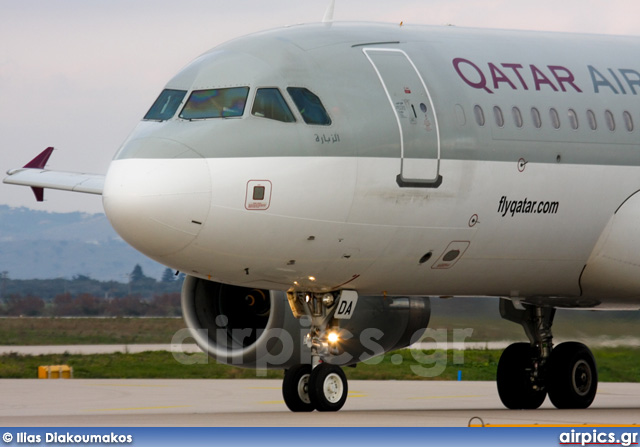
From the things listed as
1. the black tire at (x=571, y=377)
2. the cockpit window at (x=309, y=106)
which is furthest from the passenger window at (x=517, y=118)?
the black tire at (x=571, y=377)

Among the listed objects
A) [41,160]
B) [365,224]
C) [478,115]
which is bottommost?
[365,224]

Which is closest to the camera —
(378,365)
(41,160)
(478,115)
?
(478,115)

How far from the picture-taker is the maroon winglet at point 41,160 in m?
24.0

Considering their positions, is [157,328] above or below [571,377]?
above

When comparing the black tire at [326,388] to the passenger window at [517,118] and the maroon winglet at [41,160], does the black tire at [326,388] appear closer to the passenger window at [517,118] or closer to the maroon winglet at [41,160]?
the passenger window at [517,118]

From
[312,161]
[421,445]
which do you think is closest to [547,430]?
[421,445]

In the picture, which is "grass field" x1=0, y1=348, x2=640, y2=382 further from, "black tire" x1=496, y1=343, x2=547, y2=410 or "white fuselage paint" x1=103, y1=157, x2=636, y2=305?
"white fuselage paint" x1=103, y1=157, x2=636, y2=305

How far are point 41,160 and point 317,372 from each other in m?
9.55

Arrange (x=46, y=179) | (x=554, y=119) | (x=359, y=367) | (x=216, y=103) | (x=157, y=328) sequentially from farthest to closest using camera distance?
(x=157, y=328)
(x=359, y=367)
(x=46, y=179)
(x=554, y=119)
(x=216, y=103)

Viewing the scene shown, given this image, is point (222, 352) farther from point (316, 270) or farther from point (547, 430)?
point (547, 430)

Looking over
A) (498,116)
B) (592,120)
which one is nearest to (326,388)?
A: (498,116)

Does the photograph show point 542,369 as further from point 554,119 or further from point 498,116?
point 498,116

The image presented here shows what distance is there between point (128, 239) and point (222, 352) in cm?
373

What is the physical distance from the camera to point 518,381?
65.9 feet
